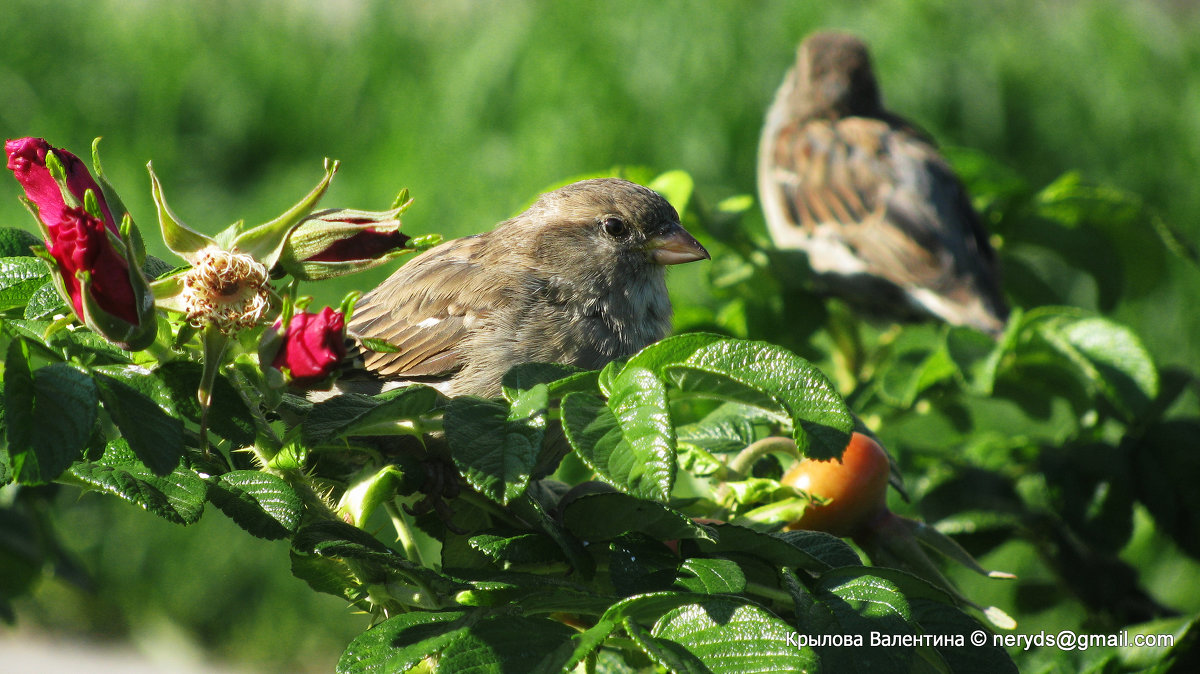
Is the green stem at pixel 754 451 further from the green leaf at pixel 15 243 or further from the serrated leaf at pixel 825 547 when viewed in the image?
the green leaf at pixel 15 243

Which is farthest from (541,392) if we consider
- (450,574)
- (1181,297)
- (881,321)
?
(1181,297)

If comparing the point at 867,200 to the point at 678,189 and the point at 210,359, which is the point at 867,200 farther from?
the point at 210,359

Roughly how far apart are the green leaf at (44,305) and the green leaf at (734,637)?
2.14 ft

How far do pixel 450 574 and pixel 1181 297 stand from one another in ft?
16.4

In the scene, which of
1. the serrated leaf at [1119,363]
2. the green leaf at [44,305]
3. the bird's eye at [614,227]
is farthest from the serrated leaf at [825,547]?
the bird's eye at [614,227]

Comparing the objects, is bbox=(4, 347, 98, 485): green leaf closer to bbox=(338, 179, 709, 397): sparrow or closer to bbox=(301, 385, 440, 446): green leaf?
bbox=(301, 385, 440, 446): green leaf

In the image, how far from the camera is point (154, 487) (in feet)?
3.35

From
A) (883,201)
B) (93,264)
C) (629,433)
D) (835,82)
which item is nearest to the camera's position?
(93,264)

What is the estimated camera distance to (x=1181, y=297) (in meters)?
5.11

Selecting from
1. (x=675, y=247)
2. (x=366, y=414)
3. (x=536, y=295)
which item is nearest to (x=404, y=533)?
(x=366, y=414)

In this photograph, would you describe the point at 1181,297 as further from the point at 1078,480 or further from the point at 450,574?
the point at 450,574

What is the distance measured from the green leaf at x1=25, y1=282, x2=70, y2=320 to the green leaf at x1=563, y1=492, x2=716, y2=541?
0.56 metres

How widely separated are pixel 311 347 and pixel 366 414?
9 centimetres

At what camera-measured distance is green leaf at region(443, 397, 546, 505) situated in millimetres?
966
